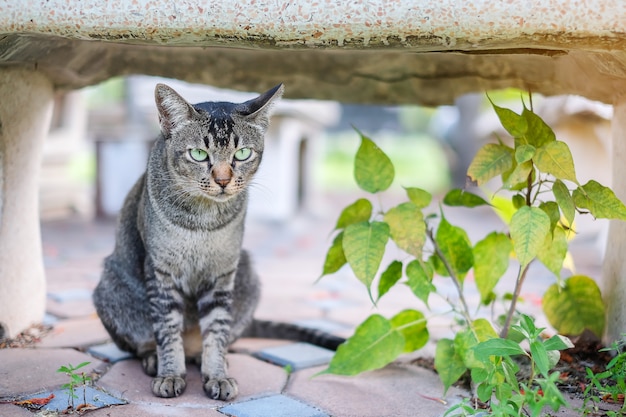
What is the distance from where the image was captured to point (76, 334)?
9.36 ft

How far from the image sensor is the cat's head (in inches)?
88.8

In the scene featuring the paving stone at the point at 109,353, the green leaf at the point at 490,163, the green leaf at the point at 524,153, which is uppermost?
the green leaf at the point at 524,153

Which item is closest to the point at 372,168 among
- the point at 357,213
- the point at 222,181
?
the point at 357,213

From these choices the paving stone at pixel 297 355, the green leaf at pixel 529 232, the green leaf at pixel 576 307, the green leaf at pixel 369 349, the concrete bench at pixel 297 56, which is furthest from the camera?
the paving stone at pixel 297 355

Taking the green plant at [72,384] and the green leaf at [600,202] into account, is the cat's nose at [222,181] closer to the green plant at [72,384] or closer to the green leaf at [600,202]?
the green plant at [72,384]

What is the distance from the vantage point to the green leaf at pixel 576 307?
2443mm

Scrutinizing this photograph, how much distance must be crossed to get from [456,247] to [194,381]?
3.36 feet

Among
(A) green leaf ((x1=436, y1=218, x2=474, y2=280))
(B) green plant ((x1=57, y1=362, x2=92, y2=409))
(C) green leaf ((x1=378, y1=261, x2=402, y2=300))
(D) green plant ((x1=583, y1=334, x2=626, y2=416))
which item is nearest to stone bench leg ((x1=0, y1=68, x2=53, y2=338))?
(B) green plant ((x1=57, y1=362, x2=92, y2=409))

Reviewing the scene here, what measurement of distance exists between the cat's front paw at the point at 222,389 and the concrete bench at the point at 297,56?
0.92 m

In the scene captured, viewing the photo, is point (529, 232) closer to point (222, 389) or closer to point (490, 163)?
point (490, 163)

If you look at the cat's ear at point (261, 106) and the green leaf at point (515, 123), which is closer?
the green leaf at point (515, 123)

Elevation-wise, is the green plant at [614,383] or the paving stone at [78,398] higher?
the green plant at [614,383]

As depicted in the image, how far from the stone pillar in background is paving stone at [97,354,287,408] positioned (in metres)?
1.14

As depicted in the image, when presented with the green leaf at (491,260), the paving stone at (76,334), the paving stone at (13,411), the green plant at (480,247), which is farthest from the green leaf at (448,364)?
the paving stone at (76,334)
